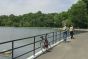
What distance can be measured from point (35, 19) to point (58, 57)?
567 feet

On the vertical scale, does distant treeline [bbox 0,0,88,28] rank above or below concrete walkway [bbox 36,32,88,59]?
above

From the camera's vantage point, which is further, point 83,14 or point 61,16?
point 61,16

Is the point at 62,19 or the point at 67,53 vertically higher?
the point at 62,19

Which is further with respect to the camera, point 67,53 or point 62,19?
point 62,19

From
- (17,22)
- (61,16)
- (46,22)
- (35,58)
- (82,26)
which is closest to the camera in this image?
(35,58)

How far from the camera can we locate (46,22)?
175125 mm

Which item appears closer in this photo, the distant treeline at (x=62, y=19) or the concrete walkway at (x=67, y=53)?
the concrete walkway at (x=67, y=53)

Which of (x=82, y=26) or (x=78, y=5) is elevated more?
(x=78, y=5)

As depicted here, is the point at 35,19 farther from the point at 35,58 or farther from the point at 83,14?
the point at 35,58

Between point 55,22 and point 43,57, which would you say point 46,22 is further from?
point 43,57

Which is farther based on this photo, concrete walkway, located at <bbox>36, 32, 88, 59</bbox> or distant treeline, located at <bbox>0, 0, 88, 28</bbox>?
distant treeline, located at <bbox>0, 0, 88, 28</bbox>

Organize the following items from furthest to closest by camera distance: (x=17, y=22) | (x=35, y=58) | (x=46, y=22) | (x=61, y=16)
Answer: (x=17, y=22) → (x=46, y=22) → (x=61, y=16) → (x=35, y=58)

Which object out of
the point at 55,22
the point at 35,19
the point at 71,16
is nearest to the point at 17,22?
the point at 35,19

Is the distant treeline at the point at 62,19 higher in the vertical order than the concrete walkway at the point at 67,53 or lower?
higher
